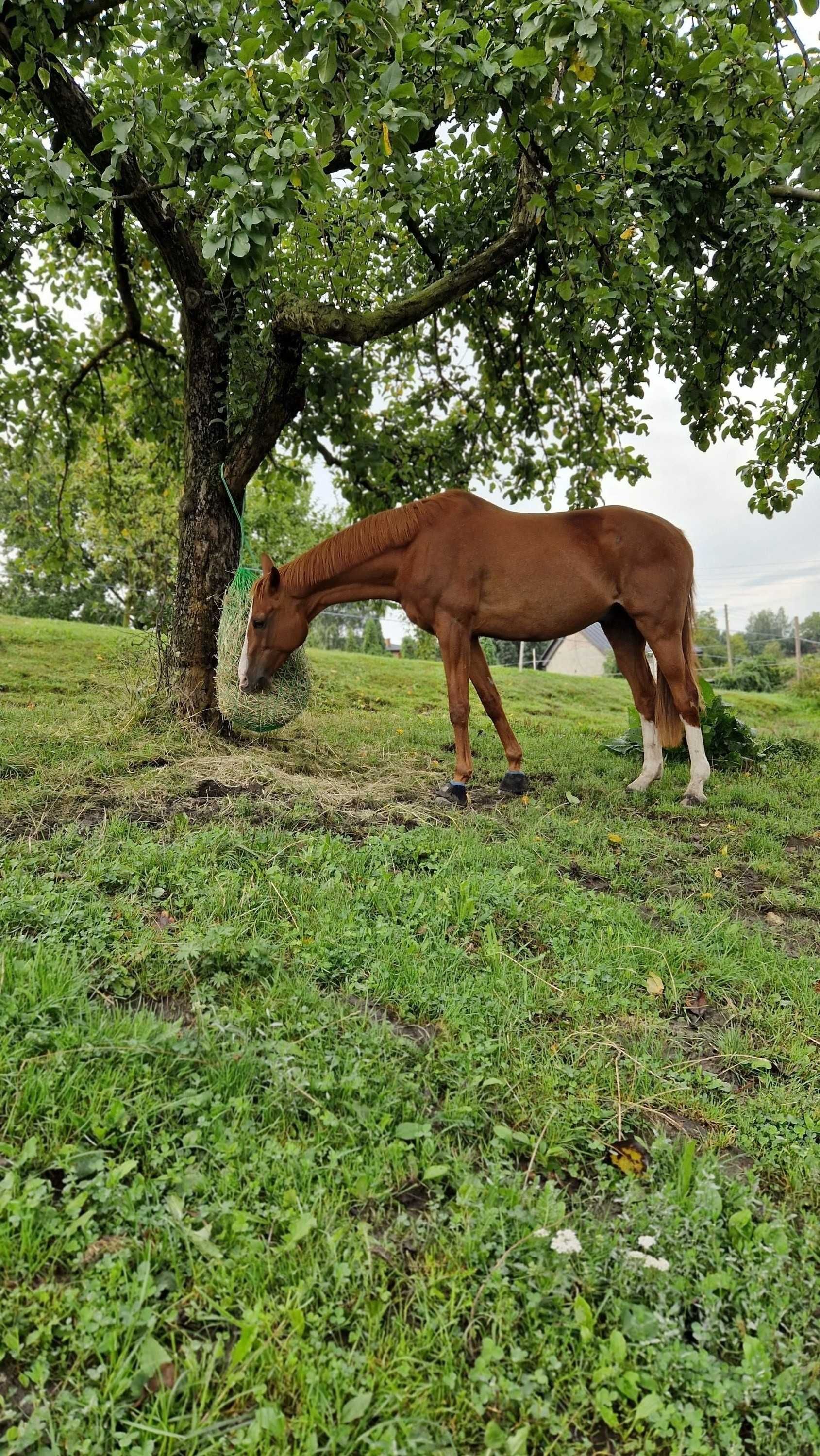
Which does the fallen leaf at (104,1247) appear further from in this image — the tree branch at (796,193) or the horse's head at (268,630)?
the tree branch at (796,193)

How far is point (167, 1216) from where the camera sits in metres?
1.58

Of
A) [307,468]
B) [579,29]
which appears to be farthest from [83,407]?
[579,29]

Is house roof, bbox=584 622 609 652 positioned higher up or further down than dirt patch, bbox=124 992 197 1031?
higher up

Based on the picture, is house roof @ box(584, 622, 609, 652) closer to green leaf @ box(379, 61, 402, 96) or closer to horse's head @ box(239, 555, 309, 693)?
horse's head @ box(239, 555, 309, 693)

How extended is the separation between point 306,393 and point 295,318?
4.57 ft

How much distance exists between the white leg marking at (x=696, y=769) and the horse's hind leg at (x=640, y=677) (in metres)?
0.30

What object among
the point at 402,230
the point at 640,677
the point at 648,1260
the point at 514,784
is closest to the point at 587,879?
the point at 514,784

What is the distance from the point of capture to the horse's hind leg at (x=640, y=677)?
6.11 m

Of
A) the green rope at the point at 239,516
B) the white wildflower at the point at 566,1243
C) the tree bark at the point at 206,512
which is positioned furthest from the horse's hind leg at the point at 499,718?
the white wildflower at the point at 566,1243

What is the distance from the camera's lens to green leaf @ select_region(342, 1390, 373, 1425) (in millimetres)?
1266

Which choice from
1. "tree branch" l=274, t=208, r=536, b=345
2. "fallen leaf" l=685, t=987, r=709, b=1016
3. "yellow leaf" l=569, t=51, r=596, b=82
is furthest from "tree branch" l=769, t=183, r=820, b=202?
"fallen leaf" l=685, t=987, r=709, b=1016

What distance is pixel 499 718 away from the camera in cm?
581

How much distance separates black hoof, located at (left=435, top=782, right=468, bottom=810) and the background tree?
221cm

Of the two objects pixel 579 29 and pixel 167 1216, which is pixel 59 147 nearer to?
pixel 579 29
